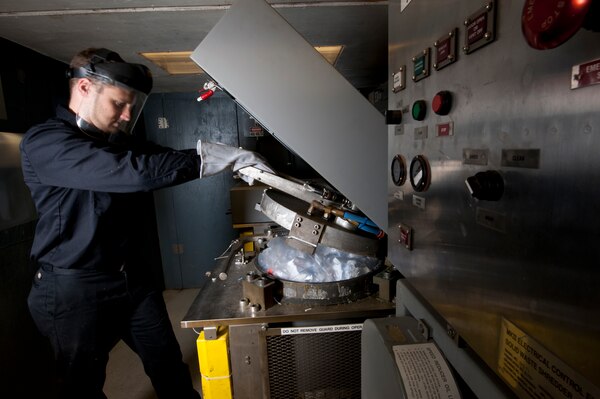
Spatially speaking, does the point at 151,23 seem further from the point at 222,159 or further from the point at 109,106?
the point at 222,159

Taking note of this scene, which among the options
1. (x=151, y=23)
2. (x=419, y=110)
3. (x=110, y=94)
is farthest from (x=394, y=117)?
(x=151, y=23)

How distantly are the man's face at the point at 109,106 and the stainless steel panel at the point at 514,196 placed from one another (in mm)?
1051

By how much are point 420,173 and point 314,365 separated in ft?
2.84

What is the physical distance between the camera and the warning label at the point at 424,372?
526mm

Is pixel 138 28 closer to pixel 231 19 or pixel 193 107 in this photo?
Result: pixel 231 19

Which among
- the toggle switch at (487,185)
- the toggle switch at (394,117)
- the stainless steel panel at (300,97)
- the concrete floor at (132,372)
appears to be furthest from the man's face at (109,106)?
the concrete floor at (132,372)

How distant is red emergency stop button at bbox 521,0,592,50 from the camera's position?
29 cm

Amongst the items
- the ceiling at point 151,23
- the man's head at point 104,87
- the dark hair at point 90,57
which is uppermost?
the ceiling at point 151,23

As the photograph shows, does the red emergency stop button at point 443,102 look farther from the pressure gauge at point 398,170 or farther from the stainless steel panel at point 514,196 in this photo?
the pressure gauge at point 398,170

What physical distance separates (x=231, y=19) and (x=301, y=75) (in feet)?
0.82

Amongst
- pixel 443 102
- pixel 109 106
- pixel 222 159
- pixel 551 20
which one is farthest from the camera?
pixel 109 106

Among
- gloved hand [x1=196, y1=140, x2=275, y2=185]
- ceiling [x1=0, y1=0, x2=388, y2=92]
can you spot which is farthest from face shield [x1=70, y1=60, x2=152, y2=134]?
gloved hand [x1=196, y1=140, x2=275, y2=185]

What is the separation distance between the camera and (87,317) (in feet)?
3.81

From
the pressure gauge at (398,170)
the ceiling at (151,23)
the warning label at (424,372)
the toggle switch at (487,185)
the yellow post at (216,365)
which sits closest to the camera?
the toggle switch at (487,185)
